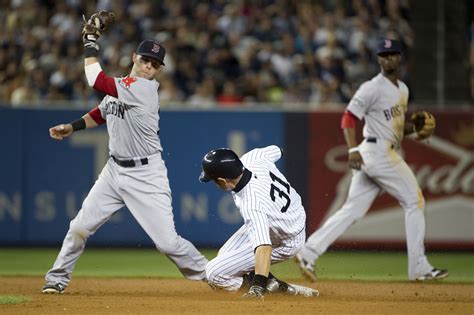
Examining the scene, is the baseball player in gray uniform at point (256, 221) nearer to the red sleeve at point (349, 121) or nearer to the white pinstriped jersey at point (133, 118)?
the white pinstriped jersey at point (133, 118)

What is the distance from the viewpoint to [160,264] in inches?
511

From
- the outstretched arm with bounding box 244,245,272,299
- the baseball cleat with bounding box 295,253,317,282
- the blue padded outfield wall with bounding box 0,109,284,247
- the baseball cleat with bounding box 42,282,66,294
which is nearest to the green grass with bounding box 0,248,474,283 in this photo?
the blue padded outfield wall with bounding box 0,109,284,247

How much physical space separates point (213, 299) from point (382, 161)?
3029 mm

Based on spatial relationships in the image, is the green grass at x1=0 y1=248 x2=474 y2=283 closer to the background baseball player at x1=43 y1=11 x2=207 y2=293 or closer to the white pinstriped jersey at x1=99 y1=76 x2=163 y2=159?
the background baseball player at x1=43 y1=11 x2=207 y2=293

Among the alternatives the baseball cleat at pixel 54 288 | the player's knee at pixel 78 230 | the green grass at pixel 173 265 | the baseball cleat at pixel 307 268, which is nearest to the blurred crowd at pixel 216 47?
the green grass at pixel 173 265

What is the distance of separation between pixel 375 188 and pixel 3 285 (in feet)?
13.3

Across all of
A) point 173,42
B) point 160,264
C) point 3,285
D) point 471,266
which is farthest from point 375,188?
point 173,42

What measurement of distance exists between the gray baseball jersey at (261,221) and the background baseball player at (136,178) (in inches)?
18.0

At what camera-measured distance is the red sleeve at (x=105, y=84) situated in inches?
337

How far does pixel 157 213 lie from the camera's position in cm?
898

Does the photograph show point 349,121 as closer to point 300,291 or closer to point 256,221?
point 300,291

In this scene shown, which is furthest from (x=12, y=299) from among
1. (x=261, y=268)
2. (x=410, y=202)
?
(x=410, y=202)

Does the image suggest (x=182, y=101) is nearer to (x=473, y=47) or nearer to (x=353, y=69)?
(x=353, y=69)

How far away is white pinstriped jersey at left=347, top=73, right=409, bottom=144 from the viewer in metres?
10.8
